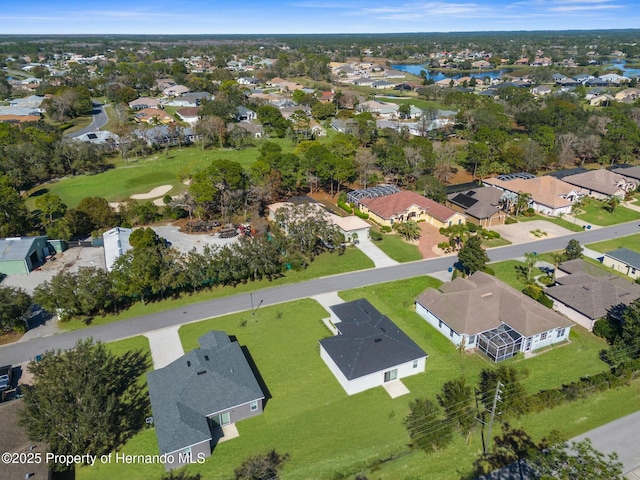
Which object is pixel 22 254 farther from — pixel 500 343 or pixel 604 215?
pixel 604 215

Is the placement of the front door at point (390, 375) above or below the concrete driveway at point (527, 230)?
below

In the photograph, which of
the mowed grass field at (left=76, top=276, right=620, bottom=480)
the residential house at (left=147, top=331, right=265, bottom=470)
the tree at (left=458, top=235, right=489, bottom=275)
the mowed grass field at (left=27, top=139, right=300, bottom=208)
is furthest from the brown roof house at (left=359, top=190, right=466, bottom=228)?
the residential house at (left=147, top=331, right=265, bottom=470)

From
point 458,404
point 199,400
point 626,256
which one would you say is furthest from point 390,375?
point 626,256

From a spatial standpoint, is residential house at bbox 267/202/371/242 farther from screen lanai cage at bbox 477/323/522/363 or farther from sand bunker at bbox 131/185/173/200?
sand bunker at bbox 131/185/173/200

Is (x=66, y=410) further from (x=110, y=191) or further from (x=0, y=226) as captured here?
(x=110, y=191)

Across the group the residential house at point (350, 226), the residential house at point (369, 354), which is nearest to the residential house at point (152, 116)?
the residential house at point (350, 226)

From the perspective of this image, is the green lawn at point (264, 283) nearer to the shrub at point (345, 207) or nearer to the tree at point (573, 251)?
the shrub at point (345, 207)
